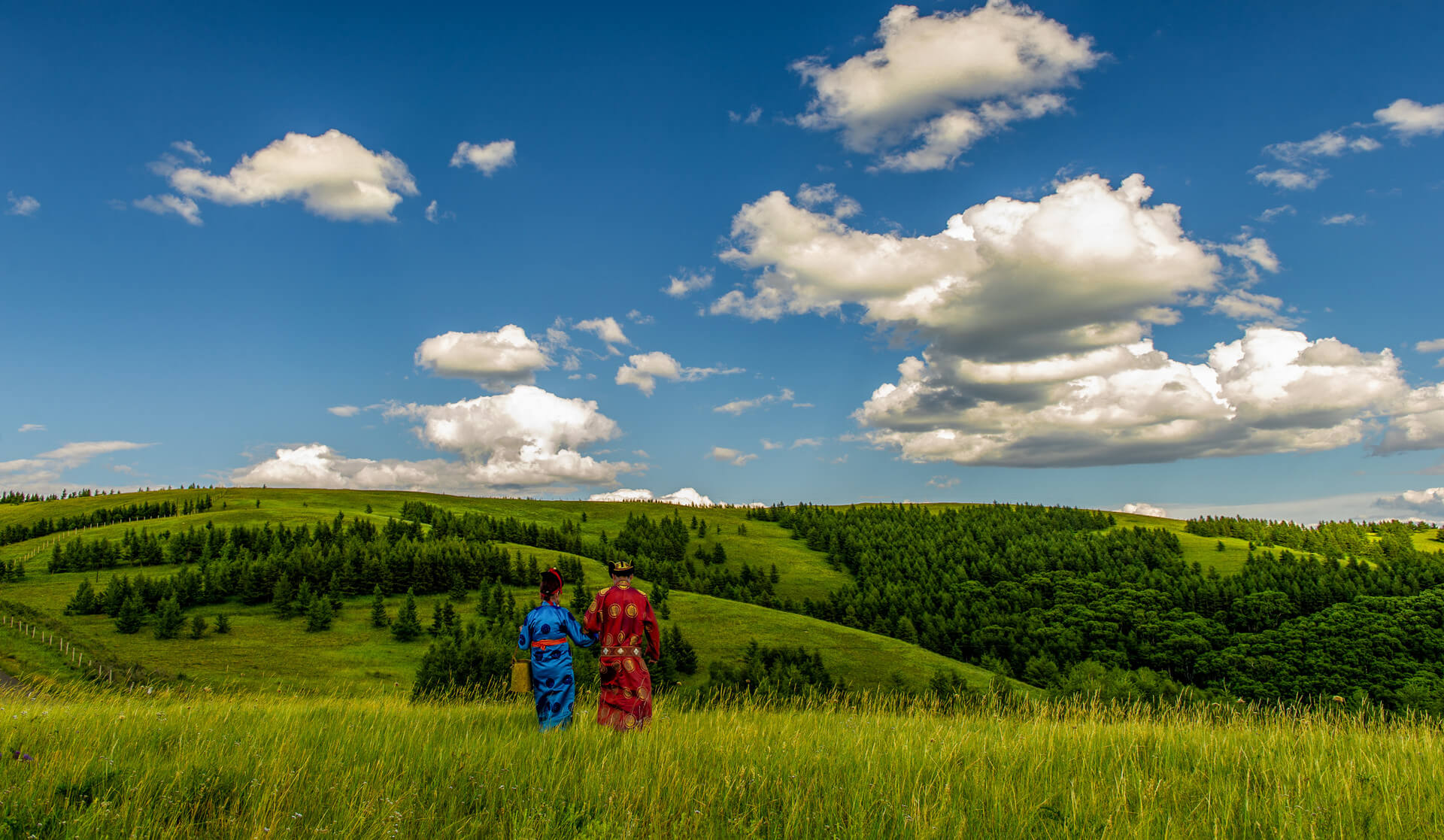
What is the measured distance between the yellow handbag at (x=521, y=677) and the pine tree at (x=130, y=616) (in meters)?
97.9

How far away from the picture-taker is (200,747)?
19.2 ft

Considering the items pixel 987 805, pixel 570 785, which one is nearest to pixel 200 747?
pixel 570 785

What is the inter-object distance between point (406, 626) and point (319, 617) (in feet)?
40.6

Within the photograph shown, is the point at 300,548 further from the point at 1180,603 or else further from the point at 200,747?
the point at 1180,603

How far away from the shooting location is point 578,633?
1080 centimetres

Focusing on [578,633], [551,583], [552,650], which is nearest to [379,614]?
[551,583]

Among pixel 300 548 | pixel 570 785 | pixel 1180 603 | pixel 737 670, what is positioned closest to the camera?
pixel 570 785

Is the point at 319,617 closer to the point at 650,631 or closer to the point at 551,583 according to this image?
the point at 551,583

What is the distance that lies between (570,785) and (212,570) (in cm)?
11874

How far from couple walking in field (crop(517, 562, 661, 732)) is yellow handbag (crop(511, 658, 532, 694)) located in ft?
1.55

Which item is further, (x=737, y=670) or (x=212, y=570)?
(x=212, y=570)

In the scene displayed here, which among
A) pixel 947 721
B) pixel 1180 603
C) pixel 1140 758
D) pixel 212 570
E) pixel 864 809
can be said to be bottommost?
pixel 1180 603

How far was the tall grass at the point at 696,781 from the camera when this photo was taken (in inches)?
168

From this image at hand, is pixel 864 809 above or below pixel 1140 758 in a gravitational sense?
above
